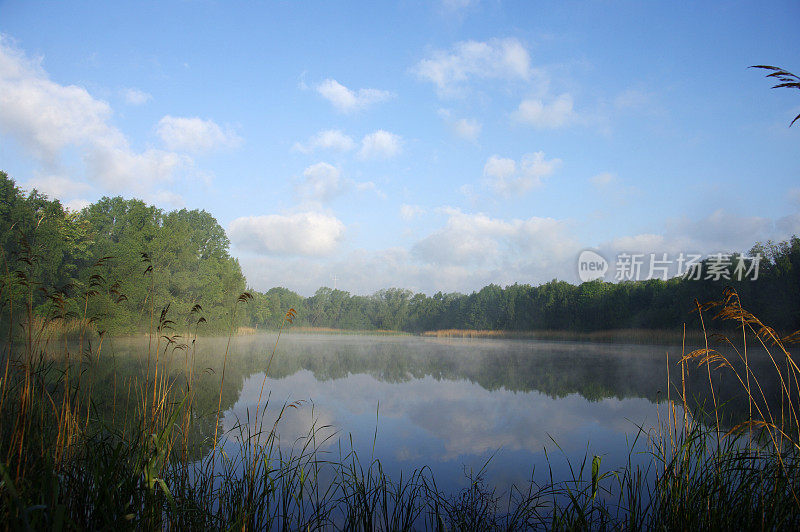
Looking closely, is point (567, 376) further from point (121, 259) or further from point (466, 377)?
point (121, 259)

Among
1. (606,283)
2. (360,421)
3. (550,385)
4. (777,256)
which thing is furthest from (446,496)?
(606,283)

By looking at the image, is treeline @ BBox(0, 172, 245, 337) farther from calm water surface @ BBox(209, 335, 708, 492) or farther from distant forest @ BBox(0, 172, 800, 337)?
calm water surface @ BBox(209, 335, 708, 492)

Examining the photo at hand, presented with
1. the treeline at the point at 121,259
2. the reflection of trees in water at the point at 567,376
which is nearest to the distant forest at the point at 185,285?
the treeline at the point at 121,259

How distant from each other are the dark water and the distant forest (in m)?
2.57

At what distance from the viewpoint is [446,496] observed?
321 centimetres

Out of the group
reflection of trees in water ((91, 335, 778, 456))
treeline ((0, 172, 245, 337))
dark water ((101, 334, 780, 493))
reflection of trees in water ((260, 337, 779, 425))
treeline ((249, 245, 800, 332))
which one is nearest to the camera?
dark water ((101, 334, 780, 493))

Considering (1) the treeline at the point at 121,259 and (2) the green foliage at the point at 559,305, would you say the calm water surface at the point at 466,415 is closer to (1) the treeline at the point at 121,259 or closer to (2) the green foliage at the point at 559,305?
(2) the green foliage at the point at 559,305

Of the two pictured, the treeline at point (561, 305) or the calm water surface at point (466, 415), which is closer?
the calm water surface at point (466, 415)

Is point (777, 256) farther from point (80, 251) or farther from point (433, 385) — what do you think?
point (80, 251)

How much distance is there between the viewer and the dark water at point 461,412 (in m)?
4.20

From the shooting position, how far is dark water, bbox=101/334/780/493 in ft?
13.8

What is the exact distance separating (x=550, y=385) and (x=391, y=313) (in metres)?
59.1

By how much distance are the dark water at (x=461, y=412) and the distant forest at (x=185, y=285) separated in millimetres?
2565

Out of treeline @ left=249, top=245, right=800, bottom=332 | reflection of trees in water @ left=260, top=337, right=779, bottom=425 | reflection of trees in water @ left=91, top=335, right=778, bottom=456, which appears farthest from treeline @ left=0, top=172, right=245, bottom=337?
treeline @ left=249, top=245, right=800, bottom=332
